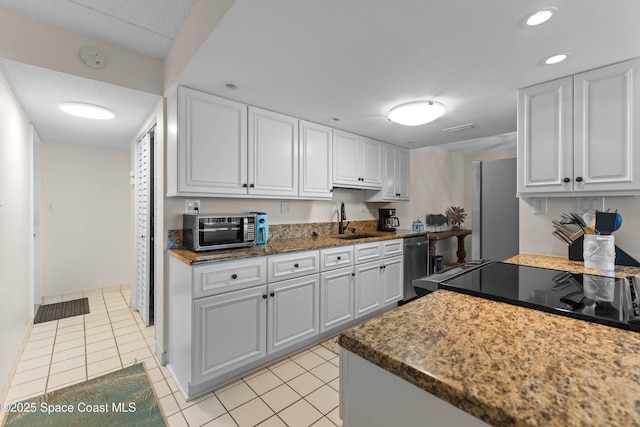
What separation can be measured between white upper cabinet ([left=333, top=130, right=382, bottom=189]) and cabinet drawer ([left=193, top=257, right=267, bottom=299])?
1.45 metres

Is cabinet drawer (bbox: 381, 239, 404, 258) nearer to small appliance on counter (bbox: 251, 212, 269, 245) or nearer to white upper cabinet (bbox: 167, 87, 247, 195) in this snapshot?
small appliance on counter (bbox: 251, 212, 269, 245)

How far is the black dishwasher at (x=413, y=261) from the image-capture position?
3.48 metres

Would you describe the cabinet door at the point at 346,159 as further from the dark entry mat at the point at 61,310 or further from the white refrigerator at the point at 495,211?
the dark entry mat at the point at 61,310

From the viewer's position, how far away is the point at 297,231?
3100 millimetres

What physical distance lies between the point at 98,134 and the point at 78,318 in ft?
6.87

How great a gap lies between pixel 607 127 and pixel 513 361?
1900 millimetres

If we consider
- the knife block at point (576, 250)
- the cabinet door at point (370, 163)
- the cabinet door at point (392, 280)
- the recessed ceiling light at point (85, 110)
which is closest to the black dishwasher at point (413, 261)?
the cabinet door at point (392, 280)

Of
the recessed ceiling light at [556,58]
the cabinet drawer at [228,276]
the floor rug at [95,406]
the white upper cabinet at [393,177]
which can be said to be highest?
the recessed ceiling light at [556,58]

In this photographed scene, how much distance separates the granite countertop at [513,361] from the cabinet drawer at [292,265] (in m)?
1.36

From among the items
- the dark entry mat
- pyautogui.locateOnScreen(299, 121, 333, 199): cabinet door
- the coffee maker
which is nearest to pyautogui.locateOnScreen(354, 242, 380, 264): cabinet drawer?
pyautogui.locateOnScreen(299, 121, 333, 199): cabinet door

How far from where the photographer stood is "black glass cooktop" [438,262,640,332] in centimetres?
88

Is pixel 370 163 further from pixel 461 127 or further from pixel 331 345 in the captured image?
pixel 331 345

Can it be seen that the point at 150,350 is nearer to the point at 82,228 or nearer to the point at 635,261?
the point at 82,228

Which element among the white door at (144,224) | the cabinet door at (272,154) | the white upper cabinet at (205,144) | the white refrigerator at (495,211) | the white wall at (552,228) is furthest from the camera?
the white refrigerator at (495,211)
